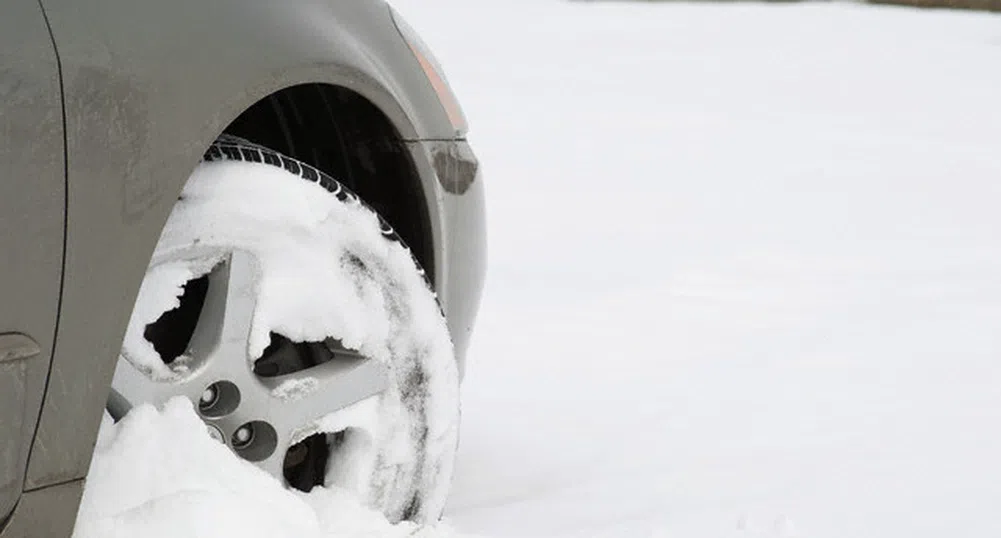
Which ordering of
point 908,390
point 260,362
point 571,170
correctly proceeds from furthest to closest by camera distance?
point 571,170 → point 908,390 → point 260,362

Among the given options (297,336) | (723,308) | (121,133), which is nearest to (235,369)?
(297,336)

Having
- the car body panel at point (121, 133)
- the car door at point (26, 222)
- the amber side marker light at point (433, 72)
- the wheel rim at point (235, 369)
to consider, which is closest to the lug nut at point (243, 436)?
the wheel rim at point (235, 369)

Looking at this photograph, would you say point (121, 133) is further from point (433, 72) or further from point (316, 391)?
point (433, 72)

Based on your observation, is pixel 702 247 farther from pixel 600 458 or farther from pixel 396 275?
pixel 396 275

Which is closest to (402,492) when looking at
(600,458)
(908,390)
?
(600,458)

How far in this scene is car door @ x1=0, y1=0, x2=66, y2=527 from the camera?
2.23 m

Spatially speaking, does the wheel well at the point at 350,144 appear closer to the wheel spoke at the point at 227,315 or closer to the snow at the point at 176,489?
the wheel spoke at the point at 227,315

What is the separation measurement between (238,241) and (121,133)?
38cm

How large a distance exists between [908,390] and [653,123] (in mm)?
5520

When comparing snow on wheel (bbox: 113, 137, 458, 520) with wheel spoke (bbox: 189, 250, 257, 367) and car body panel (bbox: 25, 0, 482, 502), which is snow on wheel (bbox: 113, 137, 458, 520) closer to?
wheel spoke (bbox: 189, 250, 257, 367)

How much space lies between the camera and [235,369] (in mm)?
2738

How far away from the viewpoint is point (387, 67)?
308cm

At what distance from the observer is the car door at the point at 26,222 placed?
2.23 meters

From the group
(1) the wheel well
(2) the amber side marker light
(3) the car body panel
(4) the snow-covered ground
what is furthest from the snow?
(2) the amber side marker light
